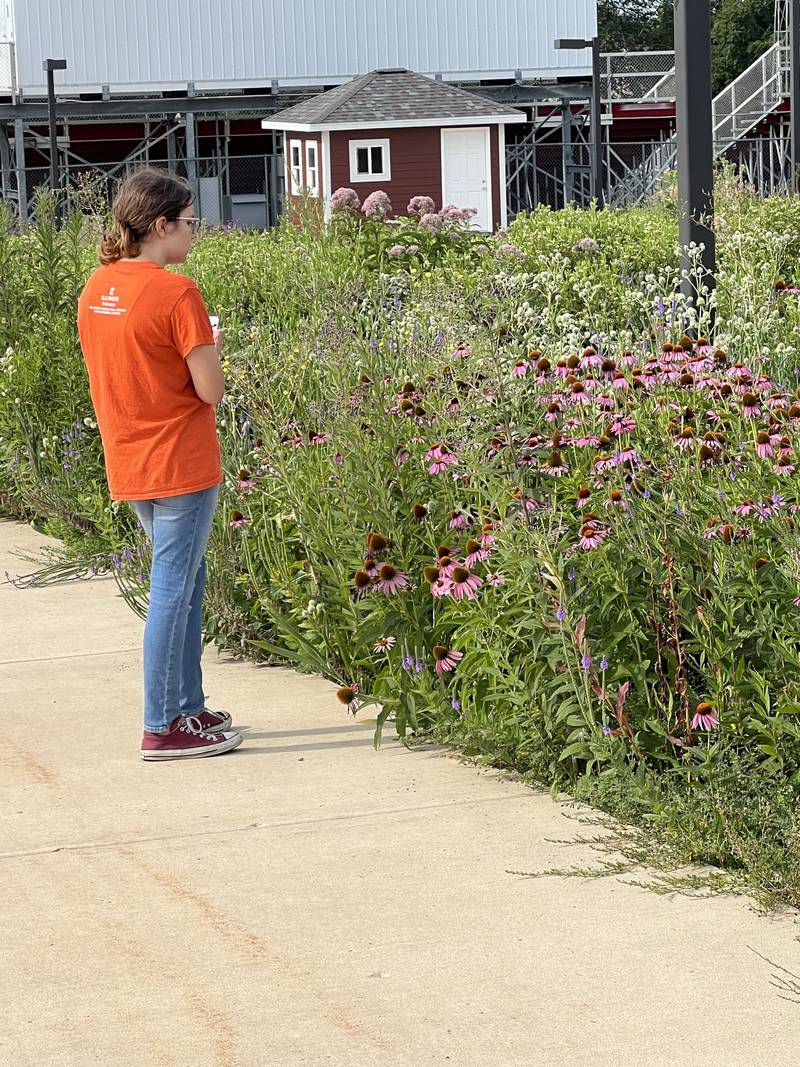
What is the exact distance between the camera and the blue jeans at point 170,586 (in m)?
5.12

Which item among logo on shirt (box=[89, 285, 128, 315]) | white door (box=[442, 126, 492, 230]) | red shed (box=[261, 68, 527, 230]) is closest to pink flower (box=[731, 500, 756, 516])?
logo on shirt (box=[89, 285, 128, 315])

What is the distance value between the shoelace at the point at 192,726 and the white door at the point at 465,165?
102 ft

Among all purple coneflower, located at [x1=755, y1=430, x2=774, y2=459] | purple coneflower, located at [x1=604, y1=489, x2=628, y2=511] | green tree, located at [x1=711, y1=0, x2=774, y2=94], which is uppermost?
green tree, located at [x1=711, y1=0, x2=774, y2=94]

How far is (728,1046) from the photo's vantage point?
3.20 meters

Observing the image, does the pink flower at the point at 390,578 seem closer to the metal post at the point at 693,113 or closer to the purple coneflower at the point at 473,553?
the purple coneflower at the point at 473,553

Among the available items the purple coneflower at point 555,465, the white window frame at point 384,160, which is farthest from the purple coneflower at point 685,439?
the white window frame at point 384,160

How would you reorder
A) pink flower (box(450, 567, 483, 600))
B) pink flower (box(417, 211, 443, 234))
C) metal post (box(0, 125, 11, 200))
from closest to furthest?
pink flower (box(450, 567, 483, 600)) < pink flower (box(417, 211, 443, 234)) < metal post (box(0, 125, 11, 200))

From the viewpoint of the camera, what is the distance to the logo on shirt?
16.3 ft

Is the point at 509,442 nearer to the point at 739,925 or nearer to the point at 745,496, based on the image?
the point at 745,496

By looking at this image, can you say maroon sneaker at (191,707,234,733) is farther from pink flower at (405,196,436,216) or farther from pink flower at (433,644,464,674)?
pink flower at (405,196,436,216)

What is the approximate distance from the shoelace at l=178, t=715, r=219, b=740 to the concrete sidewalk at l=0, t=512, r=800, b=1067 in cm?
10

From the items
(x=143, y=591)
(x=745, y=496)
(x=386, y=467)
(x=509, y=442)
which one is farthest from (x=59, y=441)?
(x=745, y=496)

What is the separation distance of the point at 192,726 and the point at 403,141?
31227mm

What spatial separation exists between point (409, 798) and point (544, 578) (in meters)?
0.74
